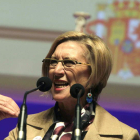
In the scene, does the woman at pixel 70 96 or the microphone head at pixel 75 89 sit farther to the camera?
the woman at pixel 70 96

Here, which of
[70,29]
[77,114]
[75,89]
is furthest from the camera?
[70,29]

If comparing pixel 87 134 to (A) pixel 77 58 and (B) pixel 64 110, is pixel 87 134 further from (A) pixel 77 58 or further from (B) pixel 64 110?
(A) pixel 77 58

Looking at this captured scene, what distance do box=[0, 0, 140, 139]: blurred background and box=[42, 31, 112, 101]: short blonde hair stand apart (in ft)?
5.71

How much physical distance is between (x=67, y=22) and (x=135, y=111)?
120 centimetres

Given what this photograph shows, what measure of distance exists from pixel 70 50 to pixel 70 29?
6.32ft

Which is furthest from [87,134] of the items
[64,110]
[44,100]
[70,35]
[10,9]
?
[10,9]

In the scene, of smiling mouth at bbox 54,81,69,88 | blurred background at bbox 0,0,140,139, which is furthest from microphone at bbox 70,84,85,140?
blurred background at bbox 0,0,140,139

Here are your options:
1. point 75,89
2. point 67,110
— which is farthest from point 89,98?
point 75,89

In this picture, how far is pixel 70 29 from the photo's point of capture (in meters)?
3.97

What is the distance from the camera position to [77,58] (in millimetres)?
2051

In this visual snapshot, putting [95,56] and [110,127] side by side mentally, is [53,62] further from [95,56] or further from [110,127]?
[110,127]

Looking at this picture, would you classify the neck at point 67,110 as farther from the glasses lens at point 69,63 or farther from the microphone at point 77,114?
the microphone at point 77,114

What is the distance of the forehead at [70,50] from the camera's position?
6.73 feet

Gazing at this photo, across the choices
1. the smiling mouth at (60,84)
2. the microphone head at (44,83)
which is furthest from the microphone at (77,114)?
the smiling mouth at (60,84)
